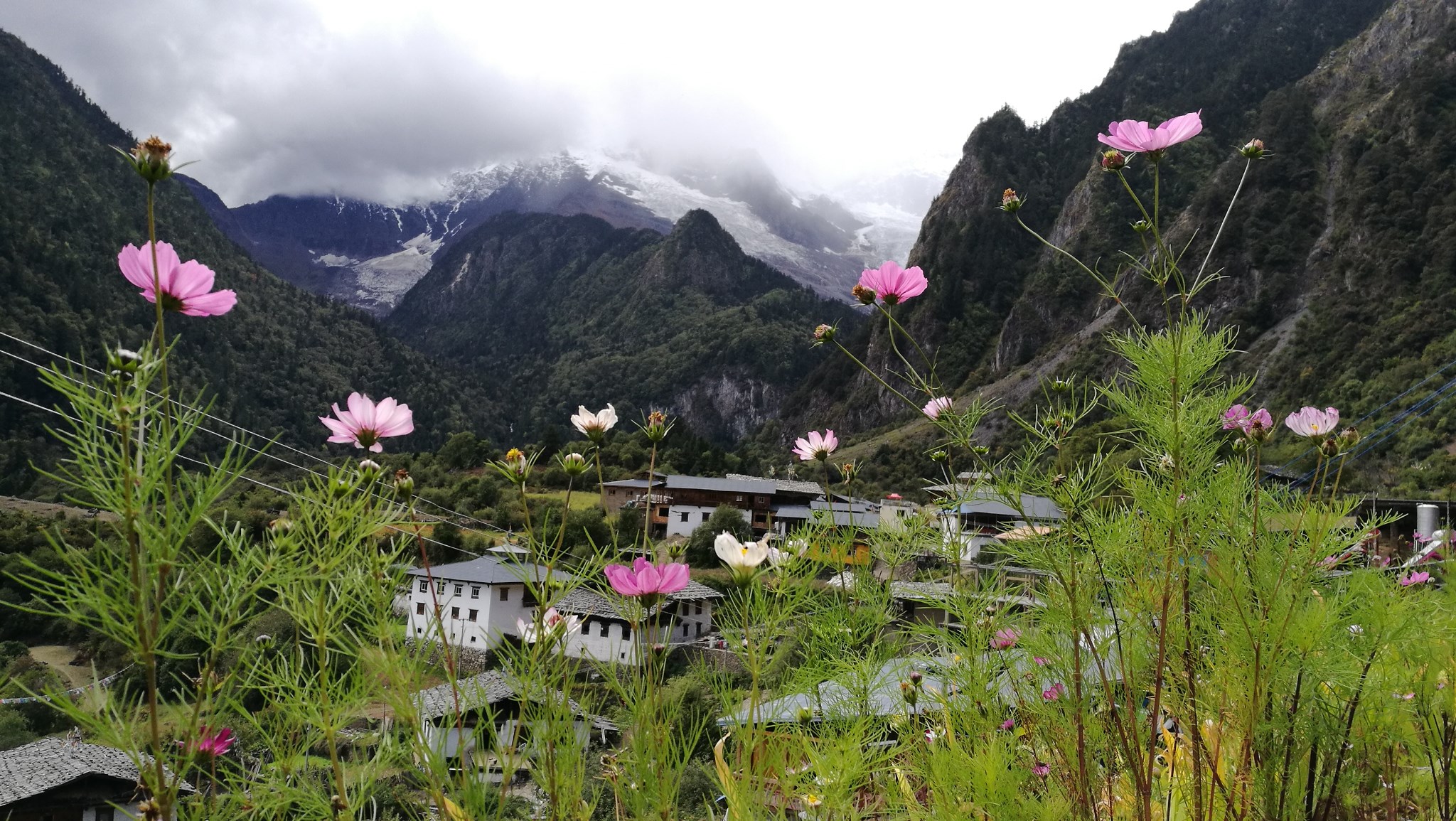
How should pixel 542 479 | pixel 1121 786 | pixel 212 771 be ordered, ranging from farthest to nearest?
pixel 542 479
pixel 1121 786
pixel 212 771

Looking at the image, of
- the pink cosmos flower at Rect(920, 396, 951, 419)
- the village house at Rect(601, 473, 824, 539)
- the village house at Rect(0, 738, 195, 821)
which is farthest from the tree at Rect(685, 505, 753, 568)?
the pink cosmos flower at Rect(920, 396, 951, 419)

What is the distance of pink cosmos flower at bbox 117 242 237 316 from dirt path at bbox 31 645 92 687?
73.3ft

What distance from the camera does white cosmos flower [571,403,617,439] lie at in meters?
1.26

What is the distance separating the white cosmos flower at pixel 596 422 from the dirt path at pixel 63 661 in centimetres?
2219

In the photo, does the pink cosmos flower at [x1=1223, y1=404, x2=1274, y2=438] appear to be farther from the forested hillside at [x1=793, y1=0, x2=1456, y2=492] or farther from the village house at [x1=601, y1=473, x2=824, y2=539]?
the village house at [x1=601, y1=473, x2=824, y2=539]

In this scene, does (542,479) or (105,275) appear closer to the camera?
(542,479)

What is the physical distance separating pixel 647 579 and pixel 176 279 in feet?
1.99

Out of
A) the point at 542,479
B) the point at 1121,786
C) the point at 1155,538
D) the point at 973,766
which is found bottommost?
the point at 542,479

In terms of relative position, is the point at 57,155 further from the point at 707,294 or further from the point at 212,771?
the point at 212,771

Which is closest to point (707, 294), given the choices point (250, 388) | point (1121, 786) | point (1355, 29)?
point (250, 388)

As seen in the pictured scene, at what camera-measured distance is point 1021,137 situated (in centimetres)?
8550

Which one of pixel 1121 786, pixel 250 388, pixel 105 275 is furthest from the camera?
pixel 250 388

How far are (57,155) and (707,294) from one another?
80.6 metres

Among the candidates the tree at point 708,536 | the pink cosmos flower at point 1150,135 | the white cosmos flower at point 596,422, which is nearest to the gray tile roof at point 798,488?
the tree at point 708,536
